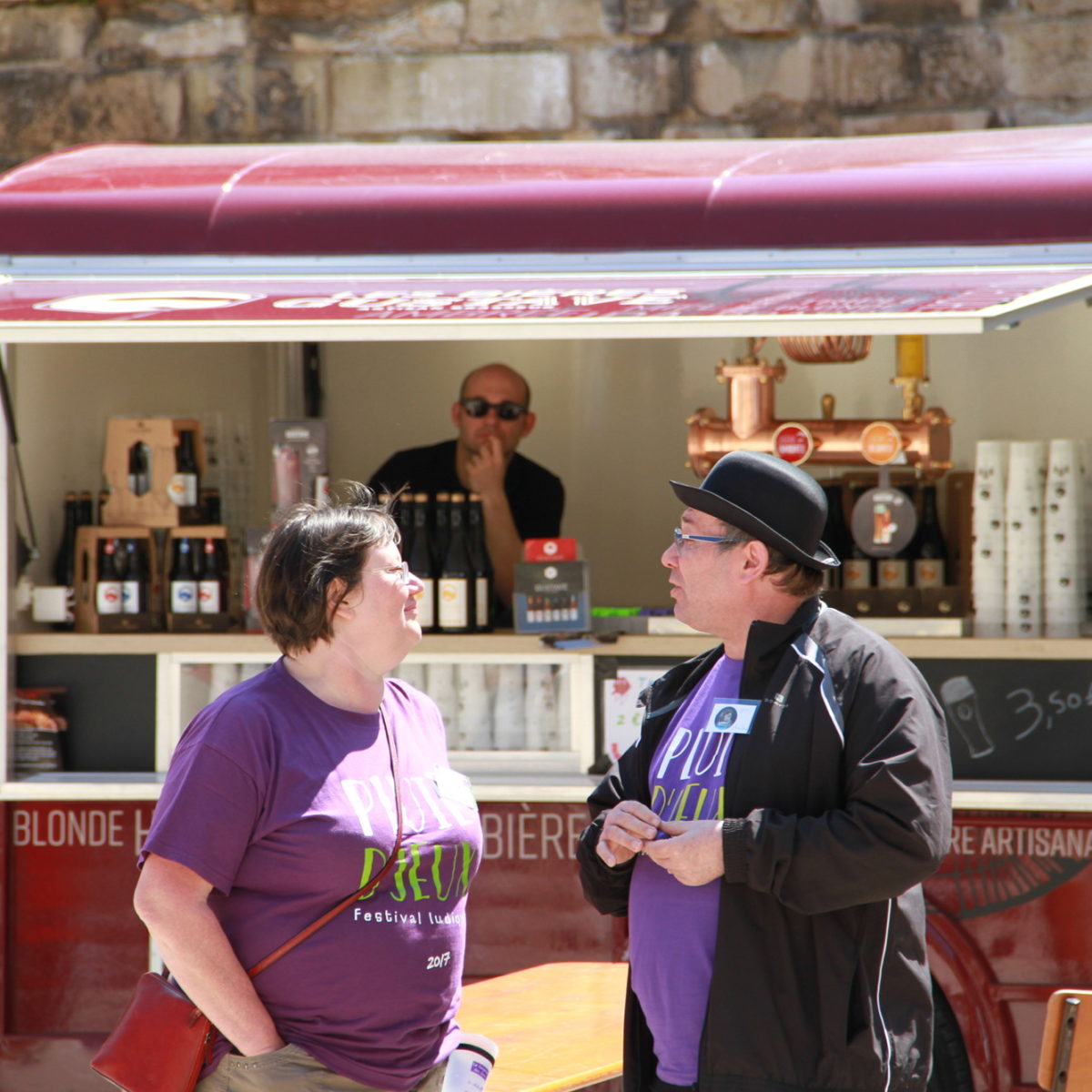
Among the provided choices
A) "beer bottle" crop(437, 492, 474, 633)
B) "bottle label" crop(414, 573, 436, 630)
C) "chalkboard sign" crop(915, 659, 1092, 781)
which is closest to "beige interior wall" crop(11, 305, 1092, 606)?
"beer bottle" crop(437, 492, 474, 633)

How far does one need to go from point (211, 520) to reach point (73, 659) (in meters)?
0.71

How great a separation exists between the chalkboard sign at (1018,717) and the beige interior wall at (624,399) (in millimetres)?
1946

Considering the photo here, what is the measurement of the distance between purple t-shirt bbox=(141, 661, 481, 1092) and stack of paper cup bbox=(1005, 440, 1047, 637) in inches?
101

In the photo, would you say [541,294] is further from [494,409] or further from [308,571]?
[494,409]

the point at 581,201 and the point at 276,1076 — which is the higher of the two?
the point at 581,201

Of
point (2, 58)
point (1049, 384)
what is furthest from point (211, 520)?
point (1049, 384)

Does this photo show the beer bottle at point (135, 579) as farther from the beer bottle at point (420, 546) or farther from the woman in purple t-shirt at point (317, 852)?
the woman in purple t-shirt at point (317, 852)

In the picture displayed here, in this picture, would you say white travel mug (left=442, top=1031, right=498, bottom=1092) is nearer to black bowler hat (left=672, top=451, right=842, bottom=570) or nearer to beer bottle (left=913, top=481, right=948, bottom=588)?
black bowler hat (left=672, top=451, right=842, bottom=570)

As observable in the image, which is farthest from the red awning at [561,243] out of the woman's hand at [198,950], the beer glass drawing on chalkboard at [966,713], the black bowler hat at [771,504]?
the woman's hand at [198,950]

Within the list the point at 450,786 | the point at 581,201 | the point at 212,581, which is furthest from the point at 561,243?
the point at 212,581

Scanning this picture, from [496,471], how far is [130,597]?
1.37 metres

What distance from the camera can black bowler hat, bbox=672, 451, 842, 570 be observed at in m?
2.38

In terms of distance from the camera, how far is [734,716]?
7.72ft

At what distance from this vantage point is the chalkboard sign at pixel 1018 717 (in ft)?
13.7
